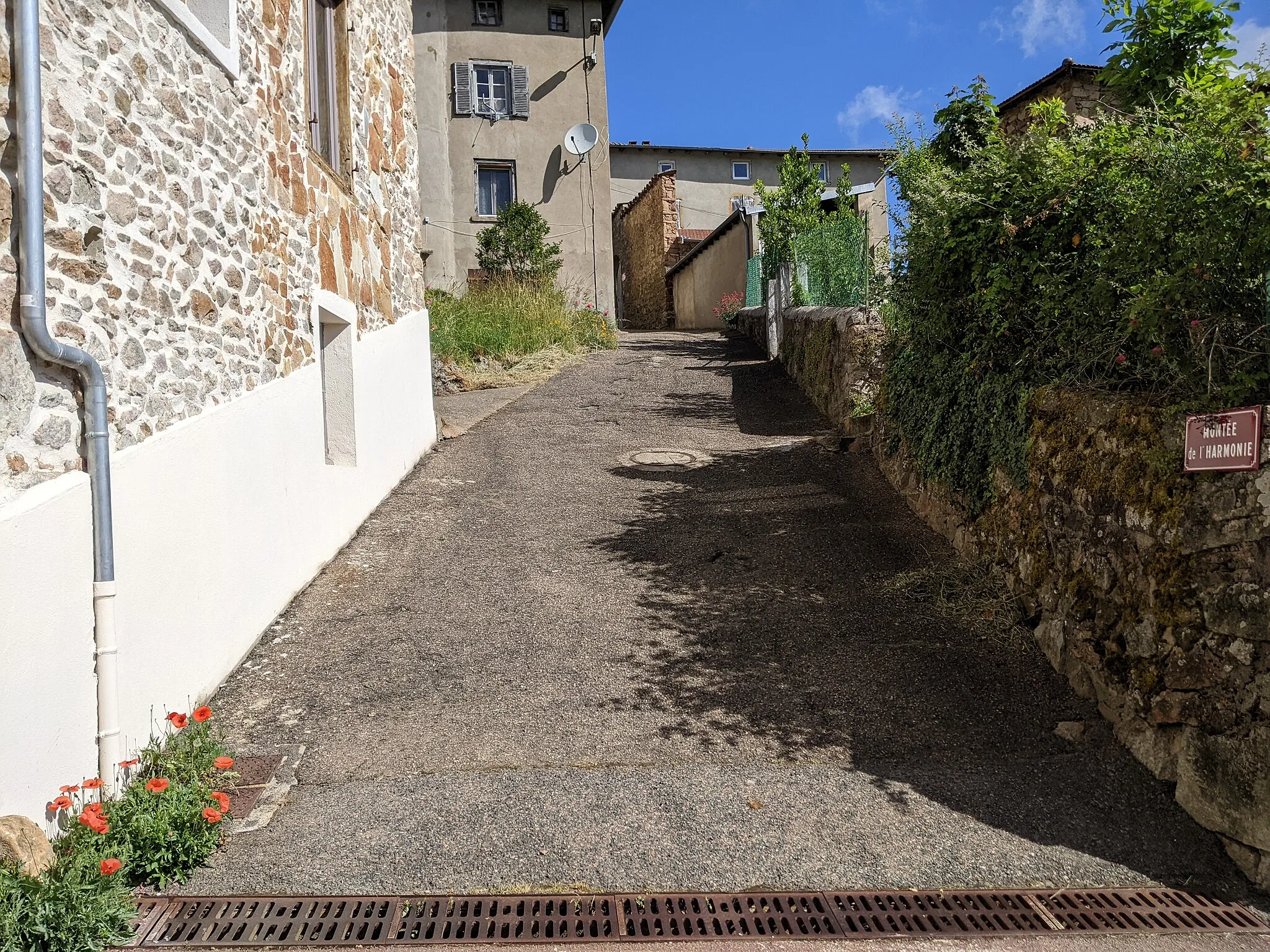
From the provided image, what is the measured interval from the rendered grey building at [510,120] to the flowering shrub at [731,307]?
2.65 meters

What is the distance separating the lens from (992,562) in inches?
231

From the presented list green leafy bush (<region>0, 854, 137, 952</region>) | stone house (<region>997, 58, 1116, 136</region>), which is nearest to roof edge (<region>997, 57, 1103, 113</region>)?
stone house (<region>997, 58, 1116, 136</region>)

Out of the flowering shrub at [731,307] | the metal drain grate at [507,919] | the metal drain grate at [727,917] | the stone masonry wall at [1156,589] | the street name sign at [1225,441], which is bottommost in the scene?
the metal drain grate at [727,917]

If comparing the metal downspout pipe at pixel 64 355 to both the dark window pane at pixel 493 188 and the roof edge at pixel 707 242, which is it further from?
the roof edge at pixel 707 242

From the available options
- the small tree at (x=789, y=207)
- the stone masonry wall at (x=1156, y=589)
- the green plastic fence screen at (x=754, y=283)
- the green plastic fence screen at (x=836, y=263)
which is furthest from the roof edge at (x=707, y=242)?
the stone masonry wall at (x=1156, y=589)

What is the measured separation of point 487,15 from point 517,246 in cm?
533

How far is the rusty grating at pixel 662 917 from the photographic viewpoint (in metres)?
3.20

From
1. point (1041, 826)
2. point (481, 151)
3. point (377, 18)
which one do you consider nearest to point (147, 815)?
point (1041, 826)

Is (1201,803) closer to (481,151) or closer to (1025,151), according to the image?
(1025,151)

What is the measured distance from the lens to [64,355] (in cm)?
361

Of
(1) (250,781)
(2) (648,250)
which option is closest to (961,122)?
(1) (250,781)

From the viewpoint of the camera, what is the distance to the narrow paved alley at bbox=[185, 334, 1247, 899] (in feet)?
11.9

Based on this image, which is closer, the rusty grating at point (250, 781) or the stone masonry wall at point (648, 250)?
the rusty grating at point (250, 781)

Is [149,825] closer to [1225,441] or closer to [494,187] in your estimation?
[1225,441]
